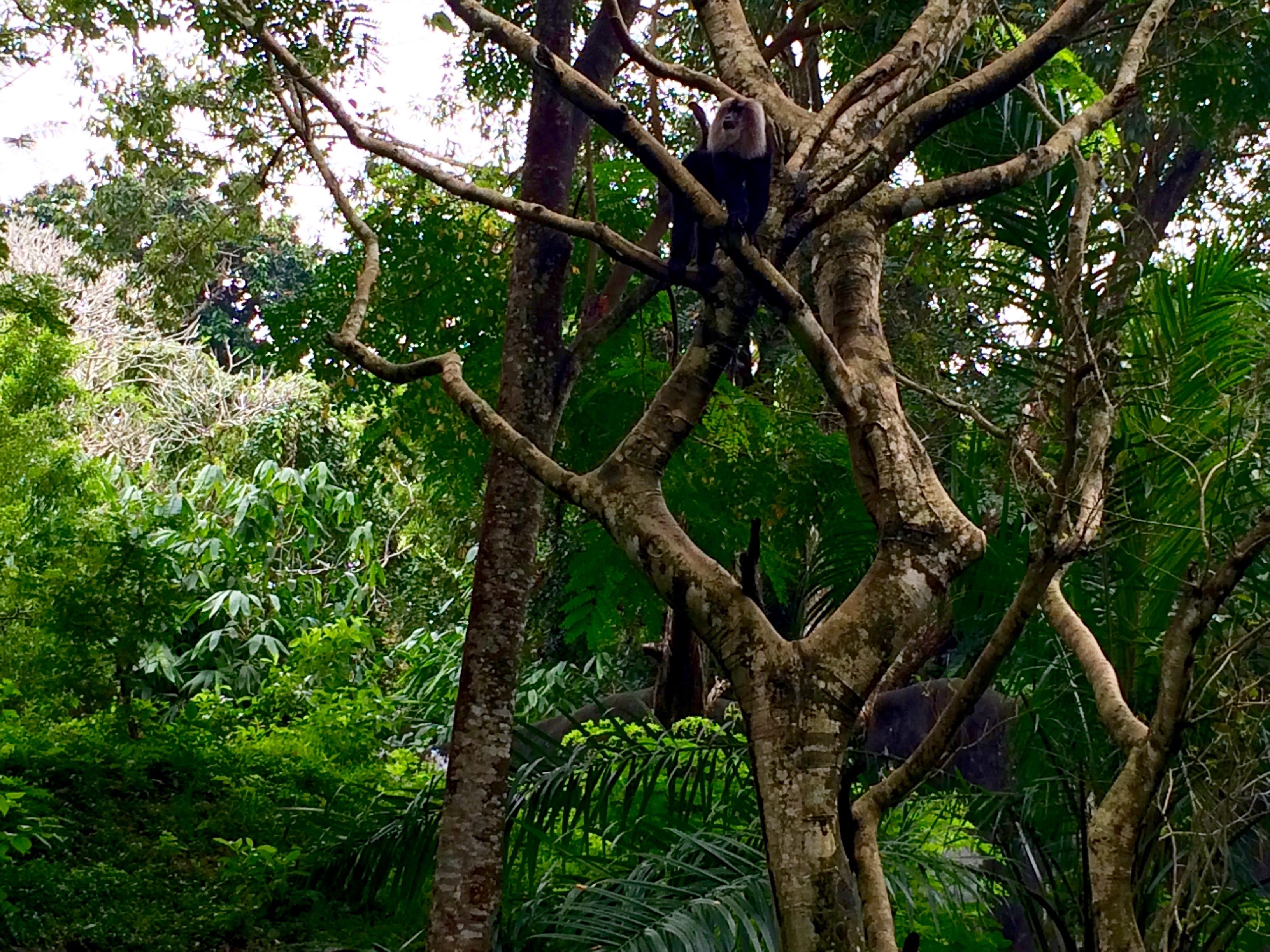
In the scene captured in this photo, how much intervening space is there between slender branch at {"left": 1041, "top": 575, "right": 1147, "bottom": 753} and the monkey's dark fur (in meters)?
1.33

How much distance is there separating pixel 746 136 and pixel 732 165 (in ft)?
0.29

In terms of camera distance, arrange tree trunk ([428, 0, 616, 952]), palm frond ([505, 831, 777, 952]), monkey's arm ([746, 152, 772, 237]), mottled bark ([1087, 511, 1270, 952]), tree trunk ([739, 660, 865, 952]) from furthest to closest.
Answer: tree trunk ([428, 0, 616, 952]), monkey's arm ([746, 152, 772, 237]), palm frond ([505, 831, 777, 952]), mottled bark ([1087, 511, 1270, 952]), tree trunk ([739, 660, 865, 952])

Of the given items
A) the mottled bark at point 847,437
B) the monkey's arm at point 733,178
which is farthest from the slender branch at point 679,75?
the monkey's arm at point 733,178

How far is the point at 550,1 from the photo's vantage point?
4406 millimetres

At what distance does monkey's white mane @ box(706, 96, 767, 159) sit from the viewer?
326cm

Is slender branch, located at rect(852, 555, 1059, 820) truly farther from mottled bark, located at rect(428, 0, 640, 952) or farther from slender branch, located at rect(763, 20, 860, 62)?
slender branch, located at rect(763, 20, 860, 62)

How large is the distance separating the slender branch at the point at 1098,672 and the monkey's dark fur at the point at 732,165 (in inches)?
52.3

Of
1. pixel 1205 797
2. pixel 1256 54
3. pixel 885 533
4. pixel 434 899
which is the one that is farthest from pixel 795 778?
pixel 1256 54

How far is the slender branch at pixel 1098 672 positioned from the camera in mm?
2775

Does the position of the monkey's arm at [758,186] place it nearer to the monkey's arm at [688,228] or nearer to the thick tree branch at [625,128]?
the monkey's arm at [688,228]

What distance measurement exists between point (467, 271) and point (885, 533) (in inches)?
124

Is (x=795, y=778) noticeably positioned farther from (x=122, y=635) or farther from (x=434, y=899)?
(x=122, y=635)

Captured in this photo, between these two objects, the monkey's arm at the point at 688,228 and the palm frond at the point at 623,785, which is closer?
the monkey's arm at the point at 688,228

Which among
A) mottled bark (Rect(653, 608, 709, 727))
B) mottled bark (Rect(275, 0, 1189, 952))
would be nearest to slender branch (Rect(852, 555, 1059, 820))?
mottled bark (Rect(275, 0, 1189, 952))
